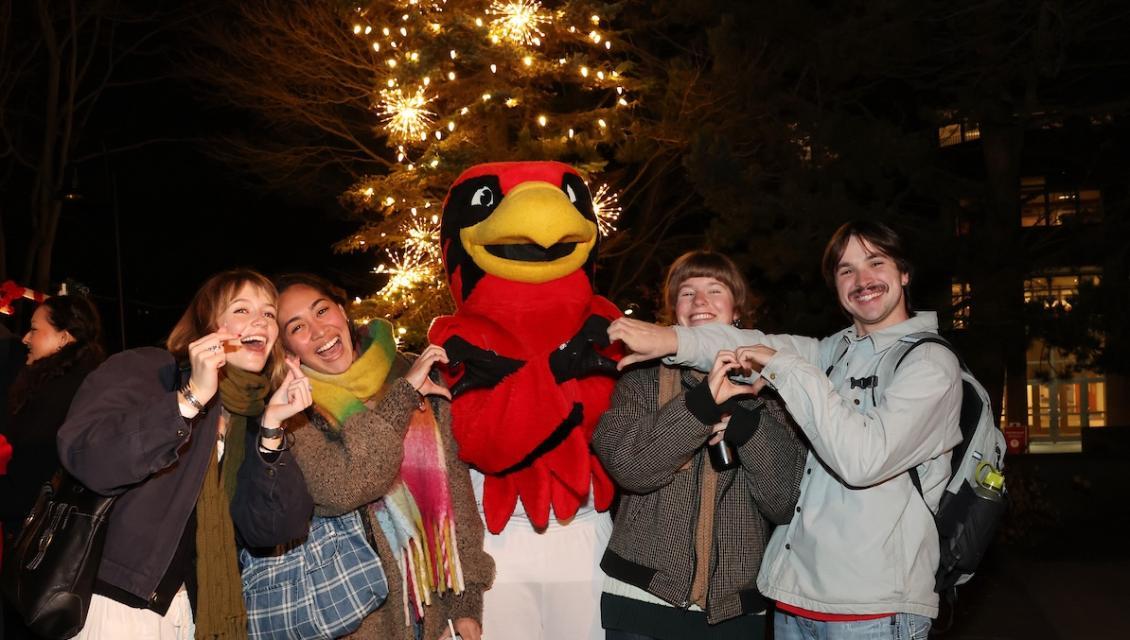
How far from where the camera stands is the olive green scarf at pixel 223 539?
3141mm

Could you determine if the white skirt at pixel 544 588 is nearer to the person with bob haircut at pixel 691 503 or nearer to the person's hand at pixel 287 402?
the person with bob haircut at pixel 691 503

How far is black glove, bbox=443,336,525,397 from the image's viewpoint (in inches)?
140

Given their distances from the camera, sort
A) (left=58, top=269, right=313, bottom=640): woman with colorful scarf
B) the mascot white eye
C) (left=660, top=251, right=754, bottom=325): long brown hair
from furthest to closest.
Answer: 1. the mascot white eye
2. (left=660, top=251, right=754, bottom=325): long brown hair
3. (left=58, top=269, right=313, bottom=640): woman with colorful scarf

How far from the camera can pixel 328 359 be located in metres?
3.57

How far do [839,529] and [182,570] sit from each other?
1.96 meters

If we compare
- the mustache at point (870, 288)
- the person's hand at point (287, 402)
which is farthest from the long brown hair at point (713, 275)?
the person's hand at point (287, 402)

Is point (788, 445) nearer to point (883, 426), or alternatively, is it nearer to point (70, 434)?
point (883, 426)

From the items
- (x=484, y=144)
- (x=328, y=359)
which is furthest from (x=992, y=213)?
(x=328, y=359)

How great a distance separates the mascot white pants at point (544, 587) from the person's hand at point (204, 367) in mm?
1243

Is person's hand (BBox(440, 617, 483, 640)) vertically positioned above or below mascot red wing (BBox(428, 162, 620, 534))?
below

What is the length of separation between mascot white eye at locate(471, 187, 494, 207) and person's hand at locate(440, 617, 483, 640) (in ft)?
4.76

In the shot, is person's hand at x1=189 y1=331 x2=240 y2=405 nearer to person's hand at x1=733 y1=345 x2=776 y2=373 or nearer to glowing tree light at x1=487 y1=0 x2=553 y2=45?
person's hand at x1=733 y1=345 x2=776 y2=373

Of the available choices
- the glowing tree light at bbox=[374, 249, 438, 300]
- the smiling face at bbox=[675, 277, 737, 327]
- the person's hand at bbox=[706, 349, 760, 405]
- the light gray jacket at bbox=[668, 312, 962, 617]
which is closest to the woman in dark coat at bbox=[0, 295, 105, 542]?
the smiling face at bbox=[675, 277, 737, 327]

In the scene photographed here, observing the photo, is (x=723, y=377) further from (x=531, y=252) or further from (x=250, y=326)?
(x=250, y=326)
